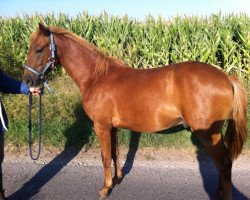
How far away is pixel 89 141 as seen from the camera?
5.52m

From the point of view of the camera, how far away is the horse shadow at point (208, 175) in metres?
3.89

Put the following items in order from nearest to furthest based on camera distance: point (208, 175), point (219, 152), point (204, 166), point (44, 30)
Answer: point (219, 152) → point (44, 30) → point (208, 175) → point (204, 166)

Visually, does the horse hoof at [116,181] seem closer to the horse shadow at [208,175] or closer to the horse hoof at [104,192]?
the horse hoof at [104,192]

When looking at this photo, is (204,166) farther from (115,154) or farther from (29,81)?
(29,81)

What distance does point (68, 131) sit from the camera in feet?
18.8

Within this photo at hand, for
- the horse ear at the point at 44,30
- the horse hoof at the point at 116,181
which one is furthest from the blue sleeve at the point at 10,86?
the horse hoof at the point at 116,181

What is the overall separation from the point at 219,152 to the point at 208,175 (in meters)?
0.97

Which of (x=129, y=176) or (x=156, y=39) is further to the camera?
(x=156, y=39)

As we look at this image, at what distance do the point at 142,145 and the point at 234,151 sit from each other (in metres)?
1.96

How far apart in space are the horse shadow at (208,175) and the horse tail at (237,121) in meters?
0.54

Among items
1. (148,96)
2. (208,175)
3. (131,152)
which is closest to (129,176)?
(131,152)

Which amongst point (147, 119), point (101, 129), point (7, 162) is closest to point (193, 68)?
point (147, 119)

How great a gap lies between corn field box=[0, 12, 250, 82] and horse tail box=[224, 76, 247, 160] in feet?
16.7

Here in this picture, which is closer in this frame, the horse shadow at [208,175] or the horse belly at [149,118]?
the horse belly at [149,118]
